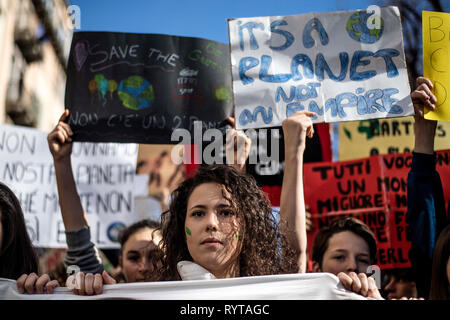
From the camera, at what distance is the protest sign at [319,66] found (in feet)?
9.42

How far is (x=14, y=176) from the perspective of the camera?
4.09m

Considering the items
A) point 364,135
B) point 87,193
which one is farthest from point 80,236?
point 364,135

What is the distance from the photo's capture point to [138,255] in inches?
129

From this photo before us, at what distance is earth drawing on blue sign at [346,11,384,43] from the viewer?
2.97 meters

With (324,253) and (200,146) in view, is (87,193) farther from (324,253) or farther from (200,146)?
(324,253)

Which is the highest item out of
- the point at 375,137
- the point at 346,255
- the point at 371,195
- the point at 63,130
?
the point at 375,137

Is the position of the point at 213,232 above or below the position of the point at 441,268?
above

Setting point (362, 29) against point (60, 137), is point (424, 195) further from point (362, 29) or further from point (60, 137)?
point (60, 137)

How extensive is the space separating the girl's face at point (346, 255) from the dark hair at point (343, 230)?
29 millimetres

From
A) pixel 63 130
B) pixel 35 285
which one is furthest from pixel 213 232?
pixel 63 130

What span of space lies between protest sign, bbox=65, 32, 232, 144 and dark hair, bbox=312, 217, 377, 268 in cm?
85

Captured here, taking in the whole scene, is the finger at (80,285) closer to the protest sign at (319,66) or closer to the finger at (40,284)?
the finger at (40,284)

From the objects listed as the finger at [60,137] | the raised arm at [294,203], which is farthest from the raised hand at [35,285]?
the finger at [60,137]

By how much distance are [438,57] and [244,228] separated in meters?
1.37
